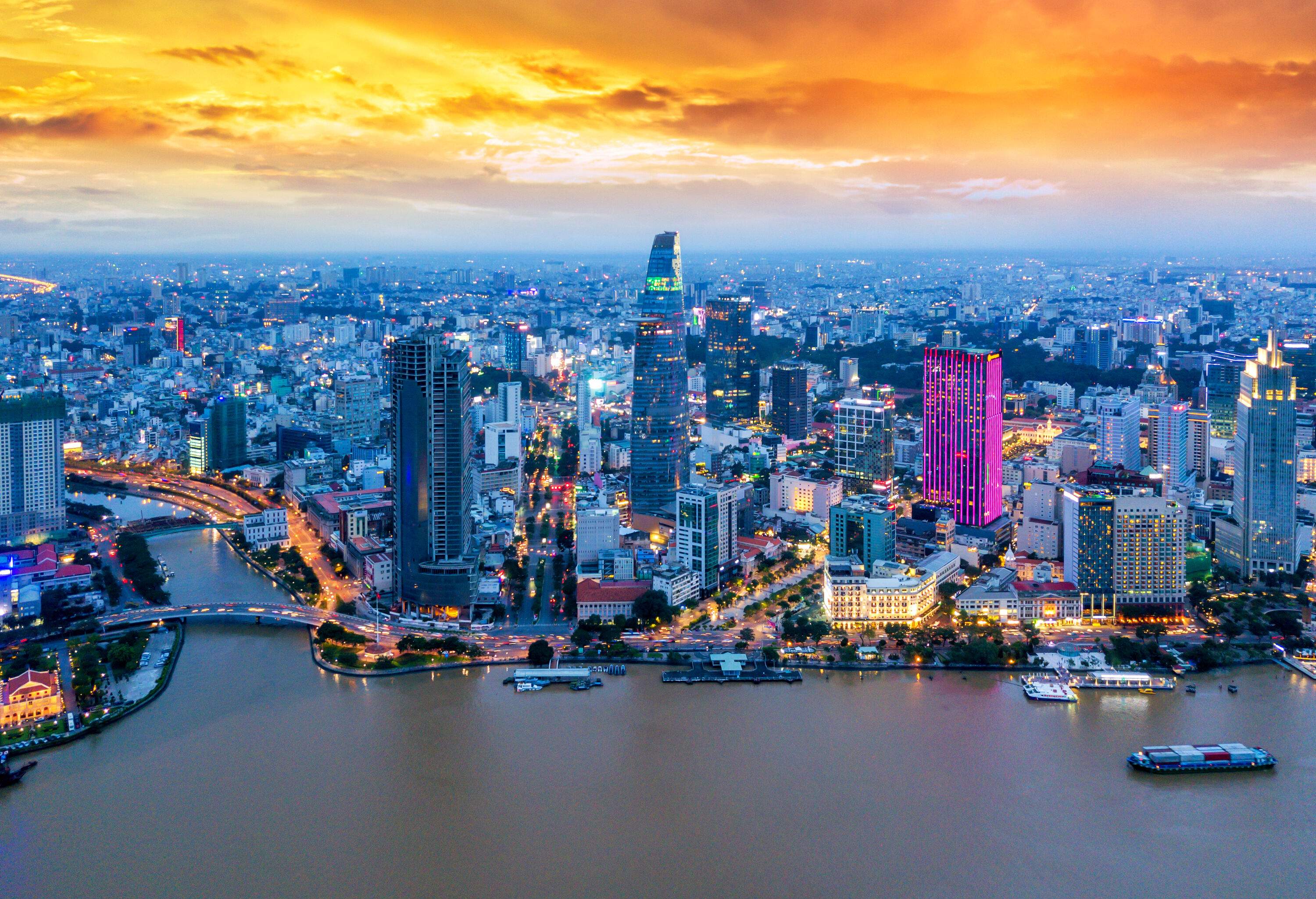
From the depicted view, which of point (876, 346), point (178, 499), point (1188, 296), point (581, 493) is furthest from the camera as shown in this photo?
point (1188, 296)

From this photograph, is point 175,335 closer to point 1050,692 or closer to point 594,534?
point 594,534

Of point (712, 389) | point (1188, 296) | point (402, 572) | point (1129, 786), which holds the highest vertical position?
A: point (1188, 296)

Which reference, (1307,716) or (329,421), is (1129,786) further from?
(329,421)

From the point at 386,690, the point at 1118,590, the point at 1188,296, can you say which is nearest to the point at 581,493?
the point at 386,690

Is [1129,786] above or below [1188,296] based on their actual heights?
below

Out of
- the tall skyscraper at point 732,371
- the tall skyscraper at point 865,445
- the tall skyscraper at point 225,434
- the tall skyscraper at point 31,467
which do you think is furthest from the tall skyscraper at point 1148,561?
the tall skyscraper at point 225,434

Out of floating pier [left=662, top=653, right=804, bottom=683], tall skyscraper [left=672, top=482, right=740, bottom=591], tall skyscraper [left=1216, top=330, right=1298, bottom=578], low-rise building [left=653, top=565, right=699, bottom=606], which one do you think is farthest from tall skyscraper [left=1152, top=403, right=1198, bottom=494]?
floating pier [left=662, top=653, right=804, bottom=683]

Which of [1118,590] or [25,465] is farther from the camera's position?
[25,465]
